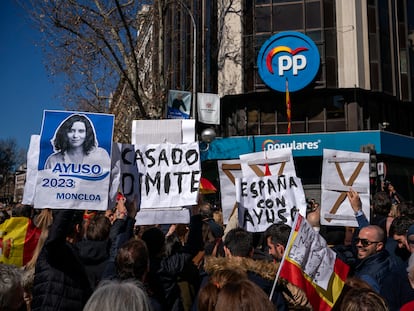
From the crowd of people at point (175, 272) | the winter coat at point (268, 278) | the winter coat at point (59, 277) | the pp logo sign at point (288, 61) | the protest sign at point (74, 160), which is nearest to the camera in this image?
the crowd of people at point (175, 272)

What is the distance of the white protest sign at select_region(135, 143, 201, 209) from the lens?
18.6 feet

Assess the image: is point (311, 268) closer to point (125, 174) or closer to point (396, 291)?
point (396, 291)

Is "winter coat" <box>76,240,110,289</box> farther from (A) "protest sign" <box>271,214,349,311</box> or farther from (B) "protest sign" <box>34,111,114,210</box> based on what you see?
(A) "protest sign" <box>271,214,349,311</box>

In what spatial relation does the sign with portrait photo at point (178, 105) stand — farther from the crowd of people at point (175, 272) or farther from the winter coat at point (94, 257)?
the winter coat at point (94, 257)

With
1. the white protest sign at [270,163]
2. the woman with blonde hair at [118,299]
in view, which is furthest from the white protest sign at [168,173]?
the woman with blonde hair at [118,299]

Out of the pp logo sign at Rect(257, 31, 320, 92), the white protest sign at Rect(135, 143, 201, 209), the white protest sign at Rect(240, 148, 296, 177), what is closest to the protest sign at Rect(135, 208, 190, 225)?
the white protest sign at Rect(135, 143, 201, 209)

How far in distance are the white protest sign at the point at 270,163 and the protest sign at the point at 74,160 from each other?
195 centimetres

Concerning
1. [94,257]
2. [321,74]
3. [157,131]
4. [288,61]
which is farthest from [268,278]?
[321,74]

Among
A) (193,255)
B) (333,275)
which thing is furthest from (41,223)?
(333,275)

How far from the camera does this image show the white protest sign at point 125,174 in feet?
17.8

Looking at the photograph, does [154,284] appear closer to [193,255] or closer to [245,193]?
[193,255]

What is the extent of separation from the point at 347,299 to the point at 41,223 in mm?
3256

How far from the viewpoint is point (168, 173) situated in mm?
5750

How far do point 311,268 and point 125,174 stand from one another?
2.50 m
